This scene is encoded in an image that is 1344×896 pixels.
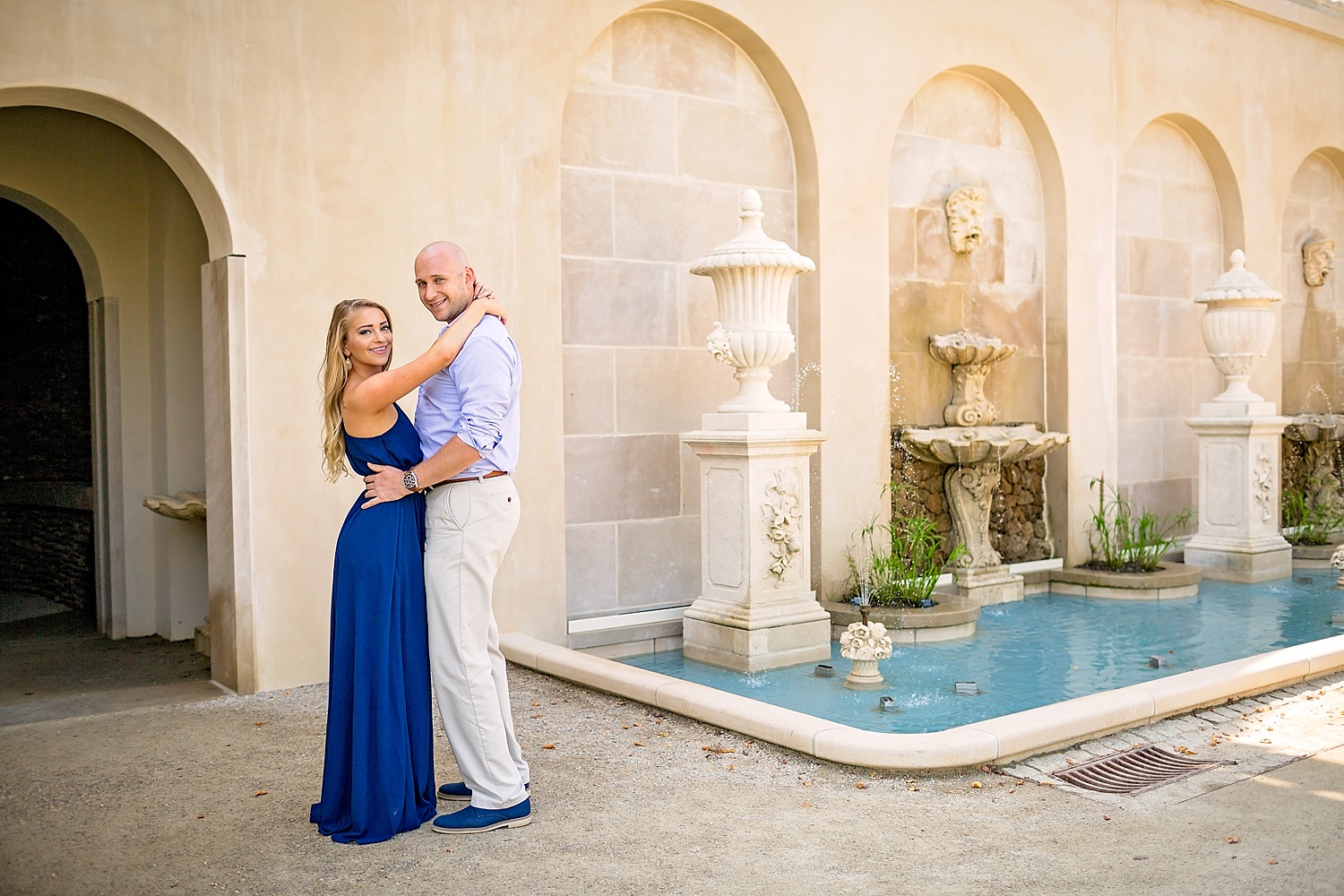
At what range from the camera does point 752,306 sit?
21.0 feet

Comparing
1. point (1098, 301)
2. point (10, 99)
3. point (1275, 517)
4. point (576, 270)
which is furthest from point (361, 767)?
point (1275, 517)

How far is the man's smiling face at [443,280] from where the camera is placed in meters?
3.61

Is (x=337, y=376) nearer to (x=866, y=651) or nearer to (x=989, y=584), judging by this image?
(x=866, y=651)

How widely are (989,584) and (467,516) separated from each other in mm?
5482

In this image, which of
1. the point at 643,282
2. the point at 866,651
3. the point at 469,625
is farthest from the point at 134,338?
the point at 866,651

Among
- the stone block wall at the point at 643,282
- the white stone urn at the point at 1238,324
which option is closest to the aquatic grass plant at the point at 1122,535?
the white stone urn at the point at 1238,324

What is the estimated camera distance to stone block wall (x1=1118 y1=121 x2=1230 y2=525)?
33.0ft

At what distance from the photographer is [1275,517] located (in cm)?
934

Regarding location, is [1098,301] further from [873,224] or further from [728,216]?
[728,216]

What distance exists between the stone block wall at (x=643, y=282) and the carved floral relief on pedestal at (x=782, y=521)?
1.14 meters

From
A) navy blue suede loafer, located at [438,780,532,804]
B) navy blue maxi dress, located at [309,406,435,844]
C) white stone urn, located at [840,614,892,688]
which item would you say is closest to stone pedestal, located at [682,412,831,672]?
white stone urn, located at [840,614,892,688]

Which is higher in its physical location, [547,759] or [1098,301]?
[1098,301]

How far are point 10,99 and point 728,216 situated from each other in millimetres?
4066

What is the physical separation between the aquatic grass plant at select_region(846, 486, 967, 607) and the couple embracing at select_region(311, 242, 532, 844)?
3.98 meters
